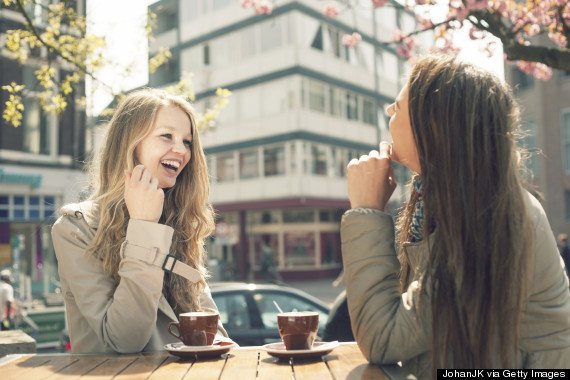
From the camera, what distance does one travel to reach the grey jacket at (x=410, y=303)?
1804mm

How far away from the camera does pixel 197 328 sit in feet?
7.21

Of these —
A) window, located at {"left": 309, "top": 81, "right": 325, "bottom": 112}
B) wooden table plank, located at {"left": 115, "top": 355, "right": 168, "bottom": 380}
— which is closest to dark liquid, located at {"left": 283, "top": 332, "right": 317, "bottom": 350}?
wooden table plank, located at {"left": 115, "top": 355, "right": 168, "bottom": 380}

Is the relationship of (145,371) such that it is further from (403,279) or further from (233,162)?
(233,162)

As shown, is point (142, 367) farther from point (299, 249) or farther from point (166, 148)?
point (299, 249)

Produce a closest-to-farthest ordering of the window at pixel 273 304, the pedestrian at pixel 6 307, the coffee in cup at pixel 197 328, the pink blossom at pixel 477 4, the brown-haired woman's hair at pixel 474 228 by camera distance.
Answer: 1. the brown-haired woman's hair at pixel 474 228
2. the coffee in cup at pixel 197 328
3. the pink blossom at pixel 477 4
4. the window at pixel 273 304
5. the pedestrian at pixel 6 307

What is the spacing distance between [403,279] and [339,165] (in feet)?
106

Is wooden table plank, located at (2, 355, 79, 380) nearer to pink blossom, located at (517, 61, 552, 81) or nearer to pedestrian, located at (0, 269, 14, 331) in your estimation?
pink blossom, located at (517, 61, 552, 81)

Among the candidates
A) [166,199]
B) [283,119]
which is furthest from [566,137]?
[166,199]

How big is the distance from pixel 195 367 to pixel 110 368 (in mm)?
253

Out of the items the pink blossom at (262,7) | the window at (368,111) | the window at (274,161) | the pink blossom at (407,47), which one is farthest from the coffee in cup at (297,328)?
the window at (368,111)

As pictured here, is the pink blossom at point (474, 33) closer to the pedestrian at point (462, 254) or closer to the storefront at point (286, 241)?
the pedestrian at point (462, 254)

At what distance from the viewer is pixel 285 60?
106 ft

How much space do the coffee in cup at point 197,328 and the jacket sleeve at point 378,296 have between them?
1.74ft

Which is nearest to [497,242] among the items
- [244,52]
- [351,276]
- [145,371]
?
[351,276]
